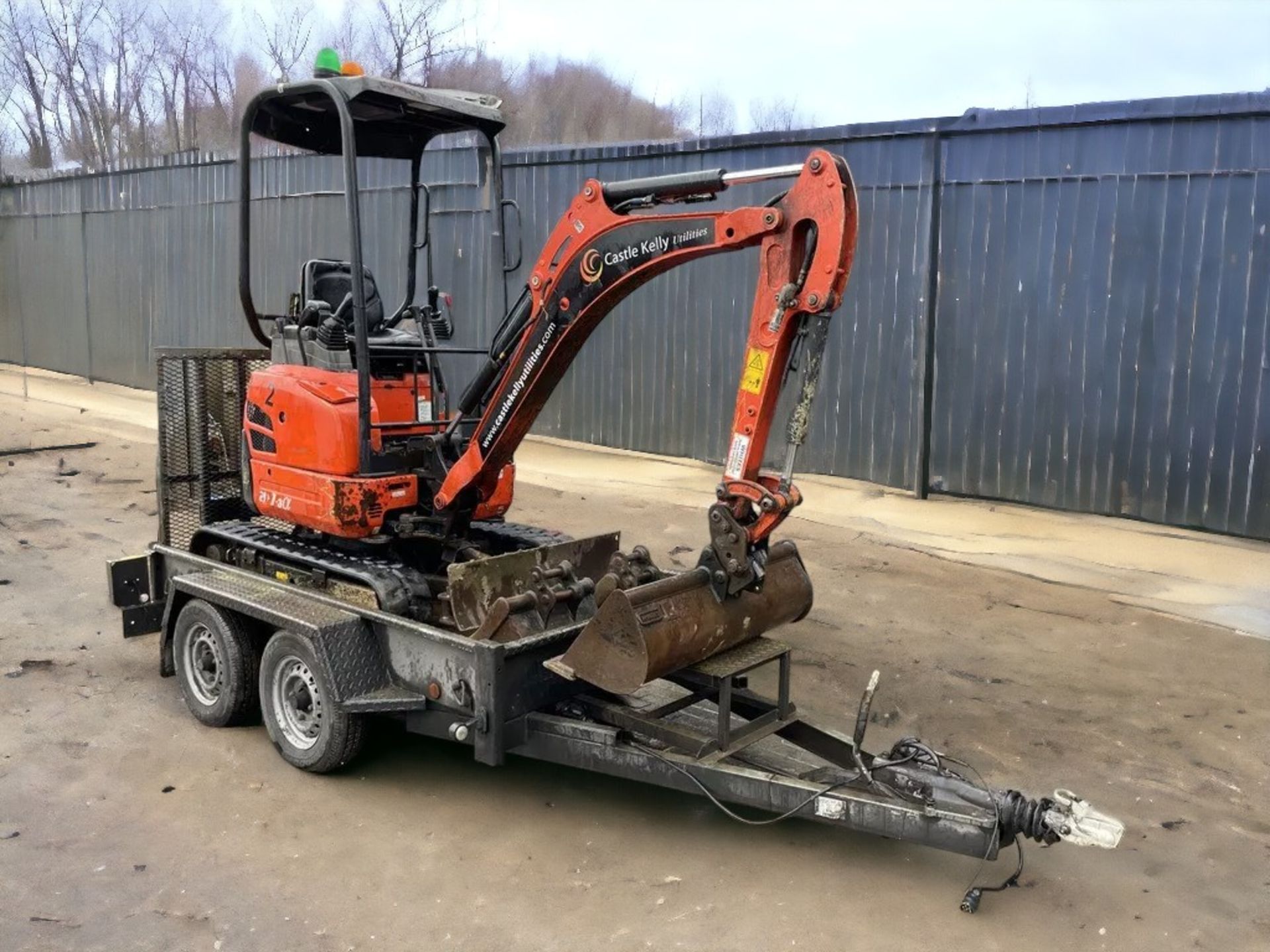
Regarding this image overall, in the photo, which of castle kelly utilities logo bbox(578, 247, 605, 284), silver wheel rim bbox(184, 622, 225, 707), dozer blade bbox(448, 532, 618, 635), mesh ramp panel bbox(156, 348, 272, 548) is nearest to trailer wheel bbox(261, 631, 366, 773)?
silver wheel rim bbox(184, 622, 225, 707)

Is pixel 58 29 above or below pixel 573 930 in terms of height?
above

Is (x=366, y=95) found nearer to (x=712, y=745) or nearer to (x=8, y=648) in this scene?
(x=712, y=745)

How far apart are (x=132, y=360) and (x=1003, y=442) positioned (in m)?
15.3

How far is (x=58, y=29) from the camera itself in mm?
33469

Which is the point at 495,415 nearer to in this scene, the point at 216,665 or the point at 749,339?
the point at 749,339

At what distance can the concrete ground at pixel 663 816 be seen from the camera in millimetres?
3902

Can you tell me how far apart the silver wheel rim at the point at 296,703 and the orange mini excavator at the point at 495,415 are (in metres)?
0.43

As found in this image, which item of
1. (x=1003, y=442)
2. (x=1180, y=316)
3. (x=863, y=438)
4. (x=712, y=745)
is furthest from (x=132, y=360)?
(x=712, y=745)

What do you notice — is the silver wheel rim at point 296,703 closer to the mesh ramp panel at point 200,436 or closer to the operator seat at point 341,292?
the mesh ramp panel at point 200,436

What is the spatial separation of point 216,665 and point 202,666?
0.39 ft

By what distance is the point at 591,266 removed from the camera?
4918 millimetres

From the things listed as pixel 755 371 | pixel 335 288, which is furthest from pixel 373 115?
pixel 755 371

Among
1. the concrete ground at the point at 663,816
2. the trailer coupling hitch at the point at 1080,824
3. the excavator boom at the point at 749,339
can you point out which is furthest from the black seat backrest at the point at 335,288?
the trailer coupling hitch at the point at 1080,824

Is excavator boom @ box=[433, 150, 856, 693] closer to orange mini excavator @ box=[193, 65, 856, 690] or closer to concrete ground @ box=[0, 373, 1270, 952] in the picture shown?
orange mini excavator @ box=[193, 65, 856, 690]
